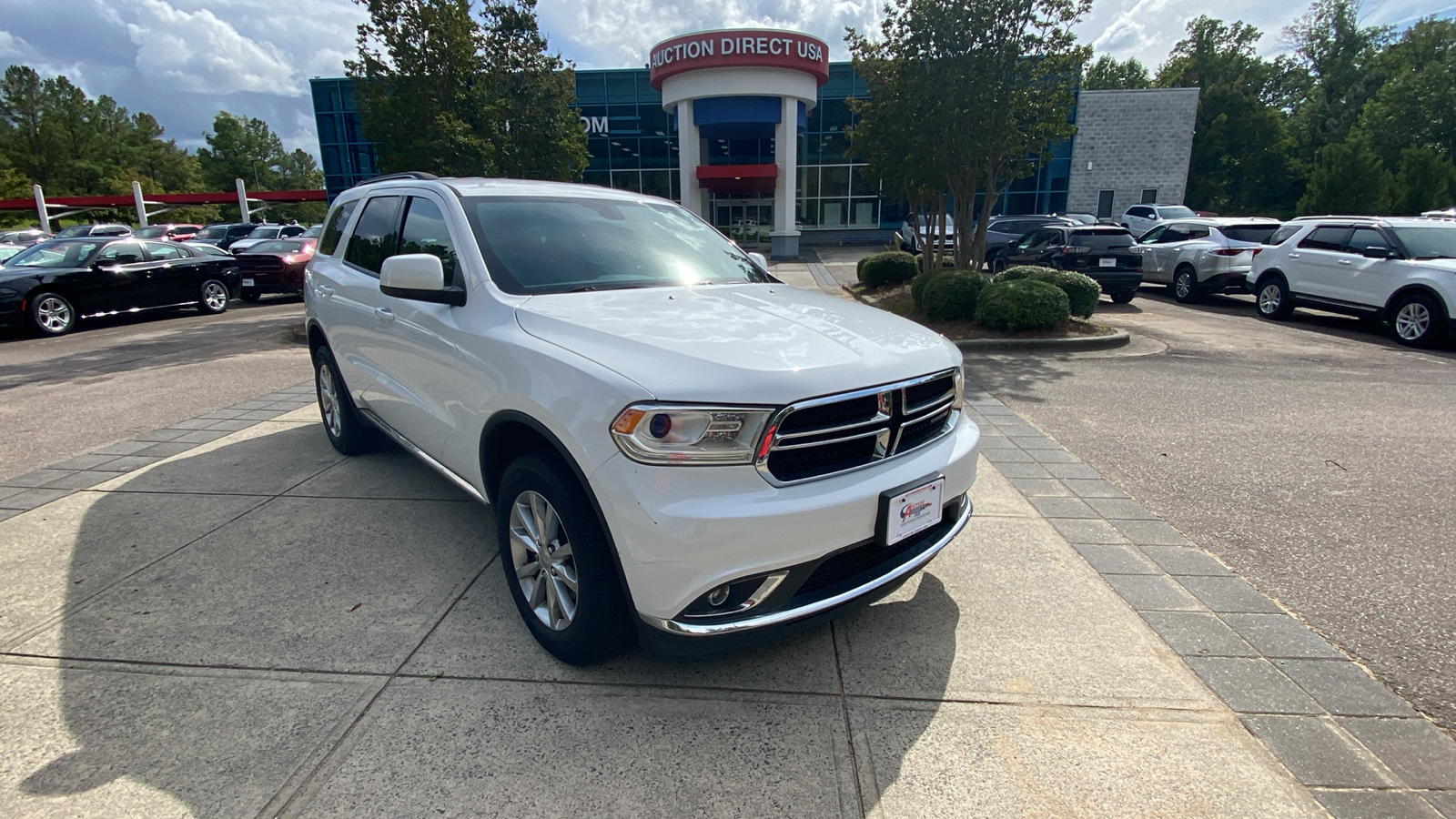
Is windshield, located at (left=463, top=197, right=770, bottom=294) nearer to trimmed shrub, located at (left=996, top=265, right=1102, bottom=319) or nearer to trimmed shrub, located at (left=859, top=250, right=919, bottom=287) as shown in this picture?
trimmed shrub, located at (left=996, top=265, right=1102, bottom=319)

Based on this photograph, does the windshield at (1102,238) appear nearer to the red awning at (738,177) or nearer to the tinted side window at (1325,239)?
the tinted side window at (1325,239)

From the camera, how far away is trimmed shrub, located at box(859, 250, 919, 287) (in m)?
15.2

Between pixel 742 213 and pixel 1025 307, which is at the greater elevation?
pixel 742 213

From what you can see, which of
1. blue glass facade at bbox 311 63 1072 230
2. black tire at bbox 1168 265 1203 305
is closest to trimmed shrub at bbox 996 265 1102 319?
black tire at bbox 1168 265 1203 305

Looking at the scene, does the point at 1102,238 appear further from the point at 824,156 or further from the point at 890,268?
the point at 824,156

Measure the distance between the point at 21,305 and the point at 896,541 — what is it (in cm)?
1511

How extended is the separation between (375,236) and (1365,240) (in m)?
13.7

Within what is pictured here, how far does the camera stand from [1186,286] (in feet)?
49.2

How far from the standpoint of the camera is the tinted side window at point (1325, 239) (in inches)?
449

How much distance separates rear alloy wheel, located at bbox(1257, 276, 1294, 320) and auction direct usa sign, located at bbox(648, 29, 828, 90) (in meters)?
20.7

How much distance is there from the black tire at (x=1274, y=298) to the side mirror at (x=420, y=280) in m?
14.2

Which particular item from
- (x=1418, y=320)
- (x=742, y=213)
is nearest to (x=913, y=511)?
(x=1418, y=320)

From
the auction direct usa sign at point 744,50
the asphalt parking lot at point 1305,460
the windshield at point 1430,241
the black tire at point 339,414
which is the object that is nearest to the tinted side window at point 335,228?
the black tire at point 339,414

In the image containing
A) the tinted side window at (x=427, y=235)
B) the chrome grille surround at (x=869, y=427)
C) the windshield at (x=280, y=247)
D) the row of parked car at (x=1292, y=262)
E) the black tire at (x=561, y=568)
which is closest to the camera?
the chrome grille surround at (x=869, y=427)
